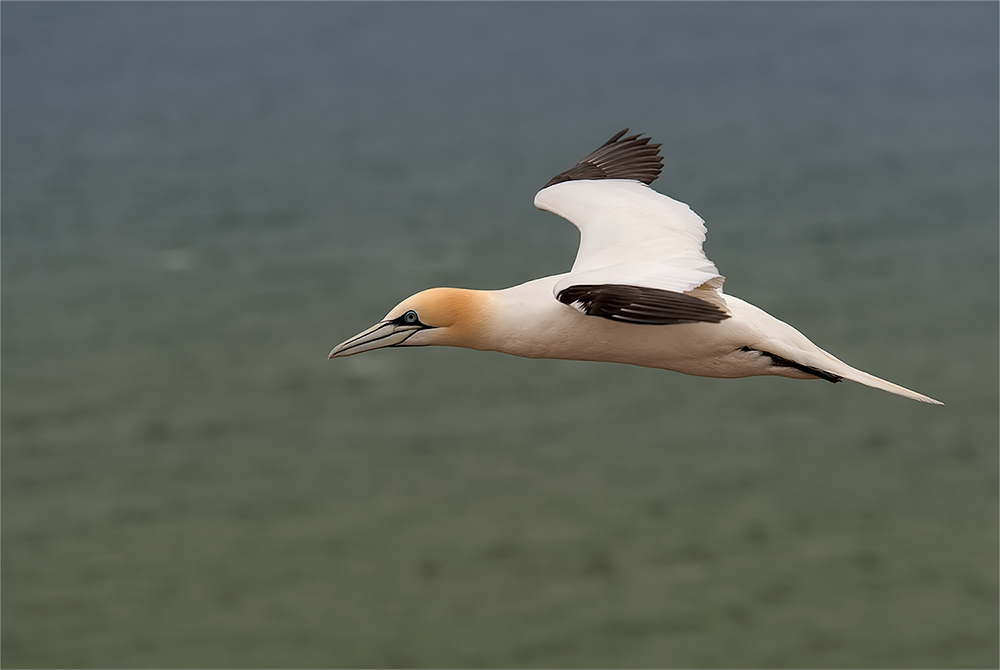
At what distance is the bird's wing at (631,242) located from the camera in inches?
262

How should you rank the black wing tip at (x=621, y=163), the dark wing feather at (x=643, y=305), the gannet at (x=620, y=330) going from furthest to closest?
the black wing tip at (x=621, y=163)
the gannet at (x=620, y=330)
the dark wing feather at (x=643, y=305)

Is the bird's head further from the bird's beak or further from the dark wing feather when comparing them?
the dark wing feather

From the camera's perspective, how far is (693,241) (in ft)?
27.4

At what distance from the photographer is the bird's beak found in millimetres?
7703

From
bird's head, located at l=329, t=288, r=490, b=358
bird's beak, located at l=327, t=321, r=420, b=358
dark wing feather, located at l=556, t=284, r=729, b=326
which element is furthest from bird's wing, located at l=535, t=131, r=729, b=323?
bird's beak, located at l=327, t=321, r=420, b=358

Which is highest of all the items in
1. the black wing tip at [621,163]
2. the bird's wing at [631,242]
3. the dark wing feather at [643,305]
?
the black wing tip at [621,163]

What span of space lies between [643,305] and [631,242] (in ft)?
5.98

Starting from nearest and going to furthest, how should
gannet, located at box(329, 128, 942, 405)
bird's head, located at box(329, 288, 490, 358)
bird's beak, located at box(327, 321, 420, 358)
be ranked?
gannet, located at box(329, 128, 942, 405) < bird's head, located at box(329, 288, 490, 358) < bird's beak, located at box(327, 321, 420, 358)

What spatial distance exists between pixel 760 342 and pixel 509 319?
57.8 inches

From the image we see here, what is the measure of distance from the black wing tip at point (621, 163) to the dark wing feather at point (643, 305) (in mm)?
3075

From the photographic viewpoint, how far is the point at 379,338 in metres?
7.73

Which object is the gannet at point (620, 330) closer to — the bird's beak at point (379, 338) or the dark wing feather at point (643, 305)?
the bird's beak at point (379, 338)

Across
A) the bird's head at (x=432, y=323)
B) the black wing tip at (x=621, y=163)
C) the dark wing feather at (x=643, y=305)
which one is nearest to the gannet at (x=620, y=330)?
the bird's head at (x=432, y=323)

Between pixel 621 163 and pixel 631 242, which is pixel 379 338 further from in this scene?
pixel 621 163
